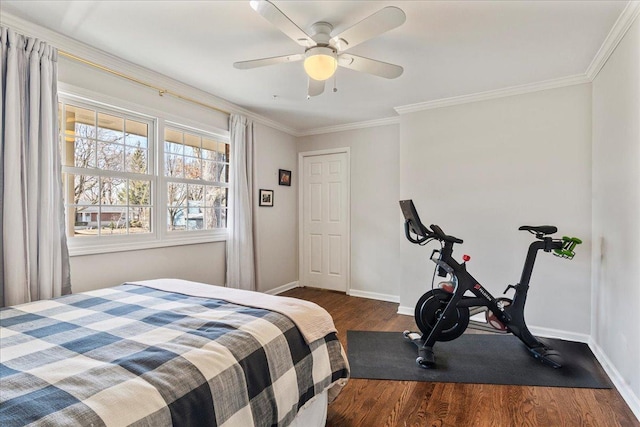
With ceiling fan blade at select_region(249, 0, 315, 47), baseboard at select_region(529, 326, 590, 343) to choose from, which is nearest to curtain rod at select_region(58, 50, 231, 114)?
ceiling fan blade at select_region(249, 0, 315, 47)

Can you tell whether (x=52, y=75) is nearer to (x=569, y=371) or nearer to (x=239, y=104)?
(x=239, y=104)

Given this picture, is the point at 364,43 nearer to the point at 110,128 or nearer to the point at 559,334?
the point at 110,128

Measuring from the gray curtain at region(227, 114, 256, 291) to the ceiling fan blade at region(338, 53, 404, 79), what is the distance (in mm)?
1923

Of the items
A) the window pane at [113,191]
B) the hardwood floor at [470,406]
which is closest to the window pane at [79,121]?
the window pane at [113,191]

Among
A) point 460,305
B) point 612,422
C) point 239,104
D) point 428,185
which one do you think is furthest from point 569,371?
point 239,104

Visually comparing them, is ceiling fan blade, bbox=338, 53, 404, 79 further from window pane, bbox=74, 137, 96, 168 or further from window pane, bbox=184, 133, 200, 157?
window pane, bbox=74, 137, 96, 168

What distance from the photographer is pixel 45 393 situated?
3.09ft

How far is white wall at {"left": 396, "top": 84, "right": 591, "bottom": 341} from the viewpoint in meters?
2.94

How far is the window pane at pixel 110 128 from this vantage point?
8.75 ft

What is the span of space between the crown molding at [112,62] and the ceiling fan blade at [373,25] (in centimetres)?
185

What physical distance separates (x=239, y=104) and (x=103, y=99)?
1.47 metres

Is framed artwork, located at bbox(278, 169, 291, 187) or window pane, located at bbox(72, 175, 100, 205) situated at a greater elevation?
framed artwork, located at bbox(278, 169, 291, 187)

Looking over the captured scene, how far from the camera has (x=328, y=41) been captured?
201 cm

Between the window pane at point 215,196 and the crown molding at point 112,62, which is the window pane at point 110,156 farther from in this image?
the window pane at point 215,196
